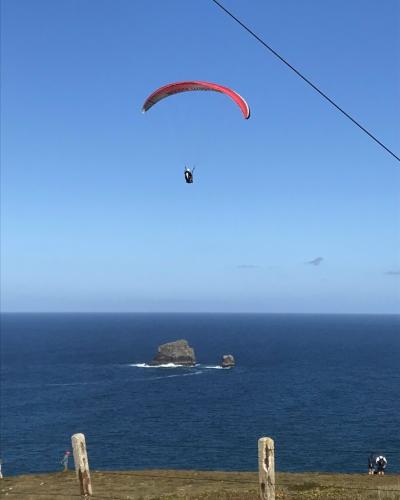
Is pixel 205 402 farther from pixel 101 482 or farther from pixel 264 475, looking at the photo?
pixel 264 475

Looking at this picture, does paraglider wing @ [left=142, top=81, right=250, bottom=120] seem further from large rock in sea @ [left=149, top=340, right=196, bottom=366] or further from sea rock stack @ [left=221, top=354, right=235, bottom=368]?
large rock in sea @ [left=149, top=340, right=196, bottom=366]

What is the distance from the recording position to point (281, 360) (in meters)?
153

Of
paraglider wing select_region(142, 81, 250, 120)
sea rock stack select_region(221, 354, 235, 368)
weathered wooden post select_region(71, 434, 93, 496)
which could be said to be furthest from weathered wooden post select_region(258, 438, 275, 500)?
sea rock stack select_region(221, 354, 235, 368)

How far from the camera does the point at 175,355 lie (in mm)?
140625

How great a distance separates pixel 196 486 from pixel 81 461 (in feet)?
24.0

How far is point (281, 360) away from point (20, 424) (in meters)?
92.7

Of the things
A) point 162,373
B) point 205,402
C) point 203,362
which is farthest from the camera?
point 203,362

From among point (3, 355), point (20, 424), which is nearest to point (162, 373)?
point (20, 424)

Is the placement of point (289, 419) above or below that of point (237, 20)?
below

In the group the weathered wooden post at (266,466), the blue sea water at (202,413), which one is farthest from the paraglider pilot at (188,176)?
the blue sea water at (202,413)

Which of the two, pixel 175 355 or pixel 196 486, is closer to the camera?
pixel 196 486

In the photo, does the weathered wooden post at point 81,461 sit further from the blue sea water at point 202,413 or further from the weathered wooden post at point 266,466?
the blue sea water at point 202,413

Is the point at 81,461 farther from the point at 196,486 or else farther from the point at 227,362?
the point at 227,362

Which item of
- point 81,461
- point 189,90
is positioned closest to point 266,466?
point 81,461
